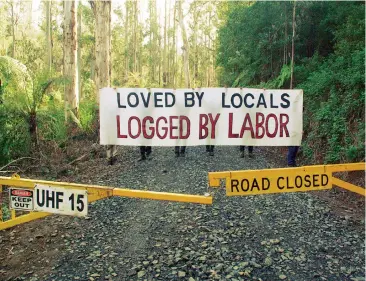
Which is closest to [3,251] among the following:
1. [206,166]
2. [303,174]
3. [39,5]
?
[303,174]

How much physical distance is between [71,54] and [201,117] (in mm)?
11719

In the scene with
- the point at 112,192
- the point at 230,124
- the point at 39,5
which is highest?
the point at 39,5

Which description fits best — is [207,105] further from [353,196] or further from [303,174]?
[353,196]

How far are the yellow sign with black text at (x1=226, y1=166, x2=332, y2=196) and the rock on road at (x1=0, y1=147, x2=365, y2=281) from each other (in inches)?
57.2

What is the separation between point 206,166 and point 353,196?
3526mm

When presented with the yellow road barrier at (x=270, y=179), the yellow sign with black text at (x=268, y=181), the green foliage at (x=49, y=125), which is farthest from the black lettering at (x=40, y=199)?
the green foliage at (x=49, y=125)

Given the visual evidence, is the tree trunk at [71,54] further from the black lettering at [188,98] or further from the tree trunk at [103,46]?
the black lettering at [188,98]

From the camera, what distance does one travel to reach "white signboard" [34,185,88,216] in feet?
10.5

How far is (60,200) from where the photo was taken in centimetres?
321

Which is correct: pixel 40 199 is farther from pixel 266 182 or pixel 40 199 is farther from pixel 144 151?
pixel 144 151

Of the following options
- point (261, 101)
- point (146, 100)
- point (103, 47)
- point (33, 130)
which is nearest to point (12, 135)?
point (33, 130)

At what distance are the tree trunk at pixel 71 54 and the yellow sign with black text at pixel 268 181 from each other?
1111cm

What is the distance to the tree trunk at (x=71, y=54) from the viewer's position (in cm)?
1313

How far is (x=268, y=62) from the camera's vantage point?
589 inches
